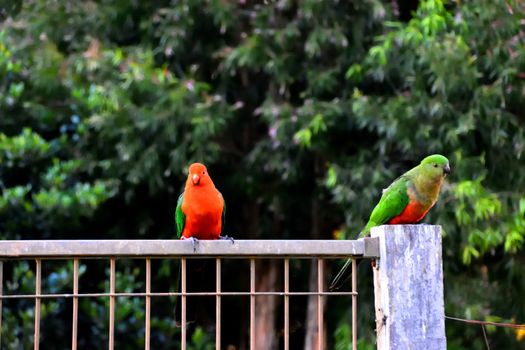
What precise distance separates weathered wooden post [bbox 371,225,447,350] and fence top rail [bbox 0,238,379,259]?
0.10 m

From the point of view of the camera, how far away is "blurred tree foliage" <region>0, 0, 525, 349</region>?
21.2ft

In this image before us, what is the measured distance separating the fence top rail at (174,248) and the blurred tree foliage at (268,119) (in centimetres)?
341

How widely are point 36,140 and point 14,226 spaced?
26.8 inches

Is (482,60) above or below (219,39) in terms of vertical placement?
below

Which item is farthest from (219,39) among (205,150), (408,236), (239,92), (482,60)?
(408,236)

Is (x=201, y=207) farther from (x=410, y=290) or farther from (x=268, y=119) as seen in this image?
(x=268, y=119)

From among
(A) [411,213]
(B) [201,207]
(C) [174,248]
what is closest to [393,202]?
(A) [411,213]

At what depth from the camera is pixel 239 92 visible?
7.68 metres

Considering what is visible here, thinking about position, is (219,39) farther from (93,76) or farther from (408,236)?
(408,236)

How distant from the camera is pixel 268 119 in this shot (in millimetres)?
6953

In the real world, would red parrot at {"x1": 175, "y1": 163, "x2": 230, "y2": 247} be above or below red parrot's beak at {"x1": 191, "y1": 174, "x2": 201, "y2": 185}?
below

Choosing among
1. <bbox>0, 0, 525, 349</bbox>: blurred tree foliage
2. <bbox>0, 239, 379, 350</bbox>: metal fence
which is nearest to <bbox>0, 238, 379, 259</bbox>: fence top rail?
<bbox>0, 239, 379, 350</bbox>: metal fence

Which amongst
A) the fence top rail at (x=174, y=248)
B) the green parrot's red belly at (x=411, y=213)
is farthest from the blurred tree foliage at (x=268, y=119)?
the fence top rail at (x=174, y=248)

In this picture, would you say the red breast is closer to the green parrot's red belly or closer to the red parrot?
the red parrot
